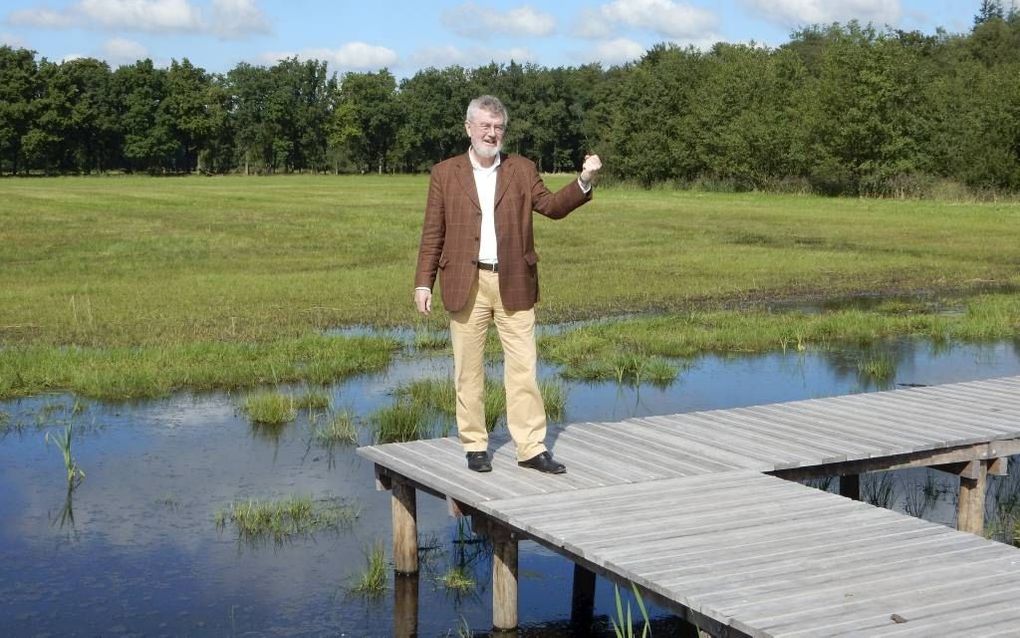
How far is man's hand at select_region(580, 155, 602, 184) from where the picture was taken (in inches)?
289

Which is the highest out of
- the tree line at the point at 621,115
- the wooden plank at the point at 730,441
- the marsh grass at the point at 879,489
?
the tree line at the point at 621,115

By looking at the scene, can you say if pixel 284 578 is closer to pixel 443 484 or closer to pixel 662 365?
pixel 443 484

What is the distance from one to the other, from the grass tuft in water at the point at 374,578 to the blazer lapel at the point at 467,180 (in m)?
2.33

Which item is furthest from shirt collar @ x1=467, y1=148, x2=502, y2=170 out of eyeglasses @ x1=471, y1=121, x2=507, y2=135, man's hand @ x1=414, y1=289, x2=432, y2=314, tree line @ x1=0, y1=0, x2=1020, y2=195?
tree line @ x1=0, y1=0, x2=1020, y2=195

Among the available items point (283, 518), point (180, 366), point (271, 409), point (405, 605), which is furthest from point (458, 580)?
point (180, 366)

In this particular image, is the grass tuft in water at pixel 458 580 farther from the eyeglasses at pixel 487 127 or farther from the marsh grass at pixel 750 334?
the marsh grass at pixel 750 334

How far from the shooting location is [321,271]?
1035 inches

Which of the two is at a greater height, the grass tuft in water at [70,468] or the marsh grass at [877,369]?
the marsh grass at [877,369]

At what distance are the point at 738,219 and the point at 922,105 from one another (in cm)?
2447

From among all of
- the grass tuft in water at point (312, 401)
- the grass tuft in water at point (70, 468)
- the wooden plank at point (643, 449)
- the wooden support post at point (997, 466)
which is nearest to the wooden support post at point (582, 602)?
the wooden plank at point (643, 449)

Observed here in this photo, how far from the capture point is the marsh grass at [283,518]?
359 inches

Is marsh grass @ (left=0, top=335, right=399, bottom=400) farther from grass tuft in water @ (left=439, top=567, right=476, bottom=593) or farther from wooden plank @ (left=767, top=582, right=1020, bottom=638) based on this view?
wooden plank @ (left=767, top=582, right=1020, bottom=638)

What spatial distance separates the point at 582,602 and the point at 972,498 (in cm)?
301

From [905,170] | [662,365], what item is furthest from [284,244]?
[905,170]
